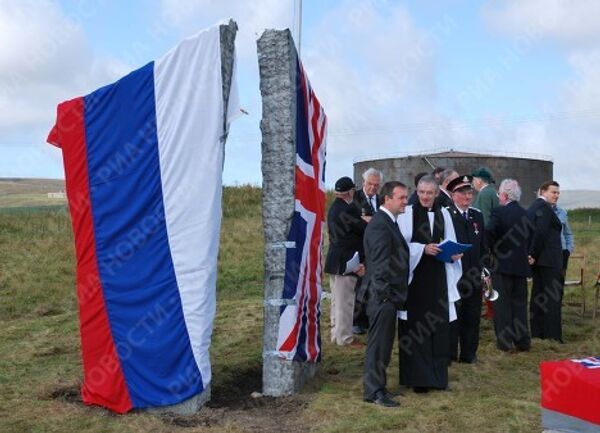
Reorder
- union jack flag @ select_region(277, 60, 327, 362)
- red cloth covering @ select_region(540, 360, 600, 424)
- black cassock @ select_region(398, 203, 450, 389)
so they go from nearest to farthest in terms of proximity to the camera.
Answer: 1. red cloth covering @ select_region(540, 360, 600, 424)
2. union jack flag @ select_region(277, 60, 327, 362)
3. black cassock @ select_region(398, 203, 450, 389)

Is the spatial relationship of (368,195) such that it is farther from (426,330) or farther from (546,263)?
(426,330)

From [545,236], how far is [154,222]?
16.6 feet

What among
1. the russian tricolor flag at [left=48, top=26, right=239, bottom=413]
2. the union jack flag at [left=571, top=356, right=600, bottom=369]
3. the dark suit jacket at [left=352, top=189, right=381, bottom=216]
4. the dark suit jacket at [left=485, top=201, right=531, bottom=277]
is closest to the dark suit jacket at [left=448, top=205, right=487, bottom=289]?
the dark suit jacket at [left=485, top=201, right=531, bottom=277]

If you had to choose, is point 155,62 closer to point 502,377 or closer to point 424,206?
point 424,206

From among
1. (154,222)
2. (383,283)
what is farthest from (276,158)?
(383,283)

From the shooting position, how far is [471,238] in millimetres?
7824

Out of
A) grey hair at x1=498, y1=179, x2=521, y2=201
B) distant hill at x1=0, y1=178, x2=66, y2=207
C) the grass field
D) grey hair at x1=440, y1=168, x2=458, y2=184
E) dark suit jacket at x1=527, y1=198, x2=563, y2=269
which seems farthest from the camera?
distant hill at x1=0, y1=178, x2=66, y2=207

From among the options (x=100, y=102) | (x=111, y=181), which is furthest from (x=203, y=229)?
(x=100, y=102)

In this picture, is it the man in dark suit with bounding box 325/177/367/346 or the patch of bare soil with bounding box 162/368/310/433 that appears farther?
the man in dark suit with bounding box 325/177/367/346

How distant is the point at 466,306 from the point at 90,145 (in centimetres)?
417

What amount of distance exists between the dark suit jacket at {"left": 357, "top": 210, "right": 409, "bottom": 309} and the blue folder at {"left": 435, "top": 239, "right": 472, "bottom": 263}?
1.24ft

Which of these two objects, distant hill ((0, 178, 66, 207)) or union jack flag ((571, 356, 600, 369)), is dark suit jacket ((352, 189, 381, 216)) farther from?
distant hill ((0, 178, 66, 207))

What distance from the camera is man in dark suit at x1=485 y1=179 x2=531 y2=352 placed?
8383 millimetres

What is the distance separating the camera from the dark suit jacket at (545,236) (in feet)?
29.0
